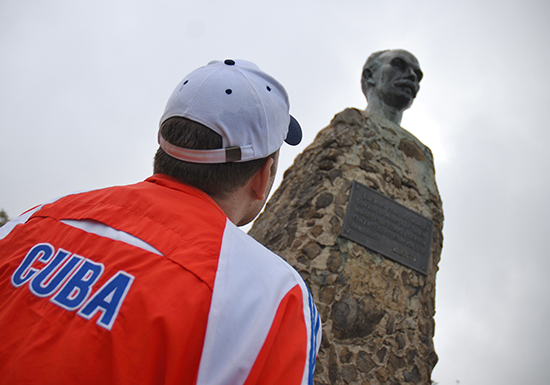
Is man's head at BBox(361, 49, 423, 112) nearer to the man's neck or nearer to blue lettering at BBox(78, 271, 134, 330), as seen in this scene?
the man's neck

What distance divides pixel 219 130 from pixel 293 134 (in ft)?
1.35

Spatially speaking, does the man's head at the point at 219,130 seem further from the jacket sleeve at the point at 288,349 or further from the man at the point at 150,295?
the jacket sleeve at the point at 288,349

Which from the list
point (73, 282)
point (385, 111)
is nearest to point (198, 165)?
point (73, 282)

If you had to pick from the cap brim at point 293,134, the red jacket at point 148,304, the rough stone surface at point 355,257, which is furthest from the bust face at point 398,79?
Answer: the red jacket at point 148,304

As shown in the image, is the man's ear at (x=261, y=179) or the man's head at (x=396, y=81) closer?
the man's ear at (x=261, y=179)

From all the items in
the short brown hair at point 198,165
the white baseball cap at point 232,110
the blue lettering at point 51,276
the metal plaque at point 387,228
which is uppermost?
the metal plaque at point 387,228

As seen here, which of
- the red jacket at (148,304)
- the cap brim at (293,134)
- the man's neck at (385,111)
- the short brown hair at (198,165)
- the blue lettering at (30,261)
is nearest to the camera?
the red jacket at (148,304)

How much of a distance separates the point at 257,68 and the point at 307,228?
1.87 metres

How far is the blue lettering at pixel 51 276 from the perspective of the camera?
68 cm

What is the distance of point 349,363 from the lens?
2523 millimetres

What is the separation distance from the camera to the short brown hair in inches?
36.4

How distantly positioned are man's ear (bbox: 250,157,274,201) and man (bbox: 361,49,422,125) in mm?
3296

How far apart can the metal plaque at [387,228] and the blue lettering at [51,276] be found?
2258mm

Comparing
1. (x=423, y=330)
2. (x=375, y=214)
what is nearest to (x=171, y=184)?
(x=375, y=214)
